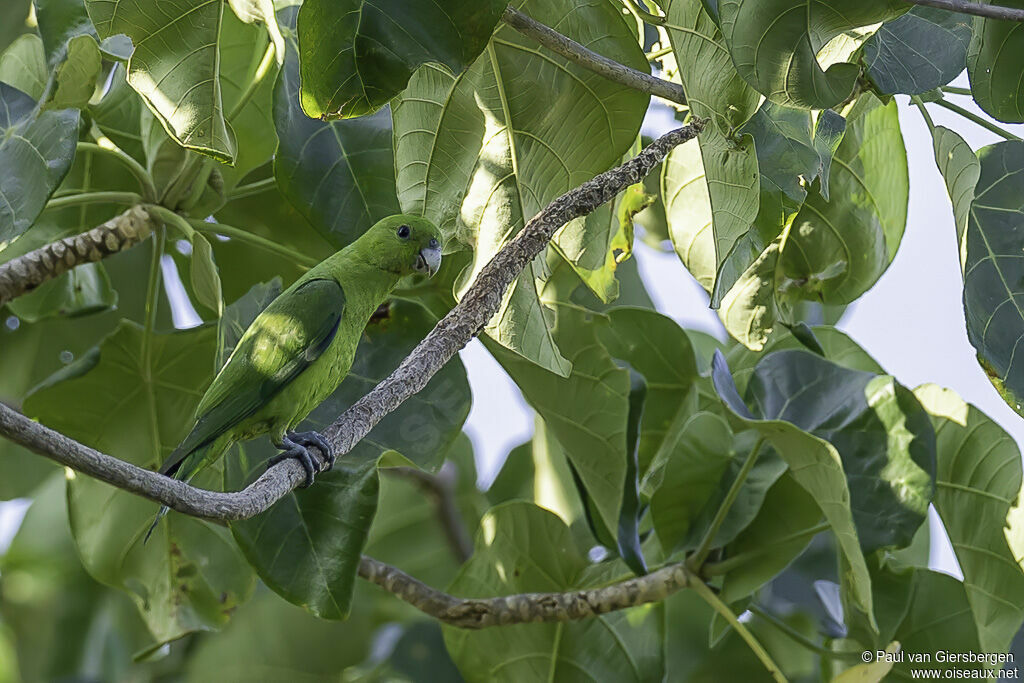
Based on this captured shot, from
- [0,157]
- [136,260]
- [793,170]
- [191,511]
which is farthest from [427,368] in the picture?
[136,260]

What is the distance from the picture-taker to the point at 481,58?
66.2 inches

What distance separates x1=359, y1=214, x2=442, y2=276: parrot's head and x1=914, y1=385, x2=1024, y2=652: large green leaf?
3.56 ft

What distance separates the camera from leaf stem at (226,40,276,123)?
1.95 metres

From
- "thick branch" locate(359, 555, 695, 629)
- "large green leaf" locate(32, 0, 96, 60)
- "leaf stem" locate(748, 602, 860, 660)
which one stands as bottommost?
"leaf stem" locate(748, 602, 860, 660)

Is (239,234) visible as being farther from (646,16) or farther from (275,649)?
(275,649)

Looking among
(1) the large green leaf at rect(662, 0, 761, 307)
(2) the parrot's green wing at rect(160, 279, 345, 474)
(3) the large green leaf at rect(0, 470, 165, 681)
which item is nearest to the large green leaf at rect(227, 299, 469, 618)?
(2) the parrot's green wing at rect(160, 279, 345, 474)

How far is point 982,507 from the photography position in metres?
1.97

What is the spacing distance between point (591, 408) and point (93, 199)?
1.07m

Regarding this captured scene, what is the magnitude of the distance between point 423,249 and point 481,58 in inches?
14.6

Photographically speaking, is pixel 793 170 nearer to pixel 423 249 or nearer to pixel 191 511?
pixel 423 249

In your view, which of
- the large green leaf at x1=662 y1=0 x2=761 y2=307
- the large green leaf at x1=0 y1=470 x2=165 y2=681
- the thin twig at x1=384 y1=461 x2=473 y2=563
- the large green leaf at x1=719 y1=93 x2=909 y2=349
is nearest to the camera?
the large green leaf at x1=662 y1=0 x2=761 y2=307

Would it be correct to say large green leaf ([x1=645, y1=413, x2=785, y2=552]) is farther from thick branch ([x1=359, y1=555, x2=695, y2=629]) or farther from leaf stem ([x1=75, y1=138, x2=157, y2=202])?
leaf stem ([x1=75, y1=138, x2=157, y2=202])

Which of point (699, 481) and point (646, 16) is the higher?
point (646, 16)

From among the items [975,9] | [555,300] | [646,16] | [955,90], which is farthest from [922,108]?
[555,300]
